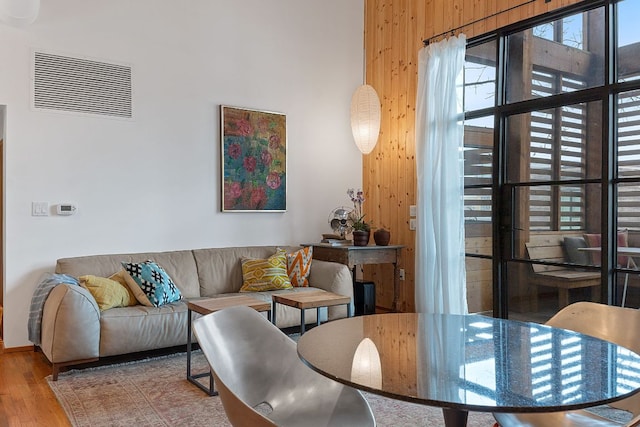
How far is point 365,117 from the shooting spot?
187 inches

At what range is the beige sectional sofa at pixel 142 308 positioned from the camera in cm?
328

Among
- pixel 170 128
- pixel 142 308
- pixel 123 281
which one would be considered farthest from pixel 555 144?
pixel 123 281

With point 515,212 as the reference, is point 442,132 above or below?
above

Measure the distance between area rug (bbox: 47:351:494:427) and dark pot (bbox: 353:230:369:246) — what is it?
204 cm

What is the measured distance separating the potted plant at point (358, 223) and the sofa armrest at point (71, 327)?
251cm

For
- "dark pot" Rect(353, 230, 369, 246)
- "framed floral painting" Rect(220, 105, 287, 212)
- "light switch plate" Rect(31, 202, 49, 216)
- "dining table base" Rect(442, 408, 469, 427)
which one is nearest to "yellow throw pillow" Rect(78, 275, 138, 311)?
"light switch plate" Rect(31, 202, 49, 216)

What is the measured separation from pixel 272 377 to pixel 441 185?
3148 mm

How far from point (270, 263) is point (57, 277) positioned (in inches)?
68.2

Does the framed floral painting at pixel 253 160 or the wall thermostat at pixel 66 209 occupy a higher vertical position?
the framed floral painting at pixel 253 160

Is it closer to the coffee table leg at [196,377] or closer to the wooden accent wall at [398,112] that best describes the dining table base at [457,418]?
the coffee table leg at [196,377]

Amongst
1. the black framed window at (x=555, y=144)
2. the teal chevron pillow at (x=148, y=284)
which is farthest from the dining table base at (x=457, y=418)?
the teal chevron pillow at (x=148, y=284)

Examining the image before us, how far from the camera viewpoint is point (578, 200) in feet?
12.7

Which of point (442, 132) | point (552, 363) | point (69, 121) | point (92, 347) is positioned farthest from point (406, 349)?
point (69, 121)

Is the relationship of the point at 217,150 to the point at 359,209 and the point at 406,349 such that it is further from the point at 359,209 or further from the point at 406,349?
the point at 406,349
